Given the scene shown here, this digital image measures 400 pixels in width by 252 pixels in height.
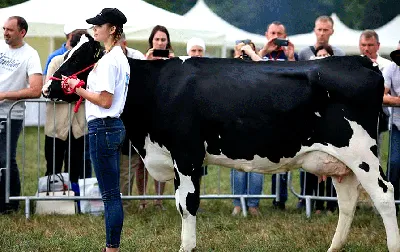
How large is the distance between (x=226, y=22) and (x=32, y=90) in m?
11.5

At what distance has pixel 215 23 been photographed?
20.7 meters

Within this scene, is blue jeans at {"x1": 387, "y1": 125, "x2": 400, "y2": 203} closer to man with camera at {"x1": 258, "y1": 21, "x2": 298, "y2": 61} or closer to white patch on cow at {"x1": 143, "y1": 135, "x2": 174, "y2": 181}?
man with camera at {"x1": 258, "y1": 21, "x2": 298, "y2": 61}

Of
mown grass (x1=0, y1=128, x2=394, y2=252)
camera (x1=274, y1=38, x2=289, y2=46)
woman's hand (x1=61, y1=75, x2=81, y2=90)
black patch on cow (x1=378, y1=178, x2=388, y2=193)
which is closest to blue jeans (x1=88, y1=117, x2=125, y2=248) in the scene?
woman's hand (x1=61, y1=75, x2=81, y2=90)

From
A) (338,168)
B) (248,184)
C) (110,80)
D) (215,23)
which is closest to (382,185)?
(338,168)

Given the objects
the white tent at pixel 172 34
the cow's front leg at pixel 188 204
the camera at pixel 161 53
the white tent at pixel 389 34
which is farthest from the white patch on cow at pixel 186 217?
the white tent at pixel 389 34

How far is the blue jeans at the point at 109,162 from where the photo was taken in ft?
22.3

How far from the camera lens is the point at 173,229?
9141 mm

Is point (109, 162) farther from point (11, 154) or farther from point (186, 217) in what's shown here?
point (11, 154)

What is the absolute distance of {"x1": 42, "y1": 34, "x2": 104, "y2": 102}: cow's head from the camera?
7184 mm

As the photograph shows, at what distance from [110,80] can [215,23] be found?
1431 cm

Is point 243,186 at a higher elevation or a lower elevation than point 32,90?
lower

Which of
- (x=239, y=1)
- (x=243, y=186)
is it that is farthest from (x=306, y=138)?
(x=239, y=1)

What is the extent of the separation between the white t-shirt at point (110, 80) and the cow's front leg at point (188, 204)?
3.56 feet

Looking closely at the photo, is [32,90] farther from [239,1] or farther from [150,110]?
[239,1]
